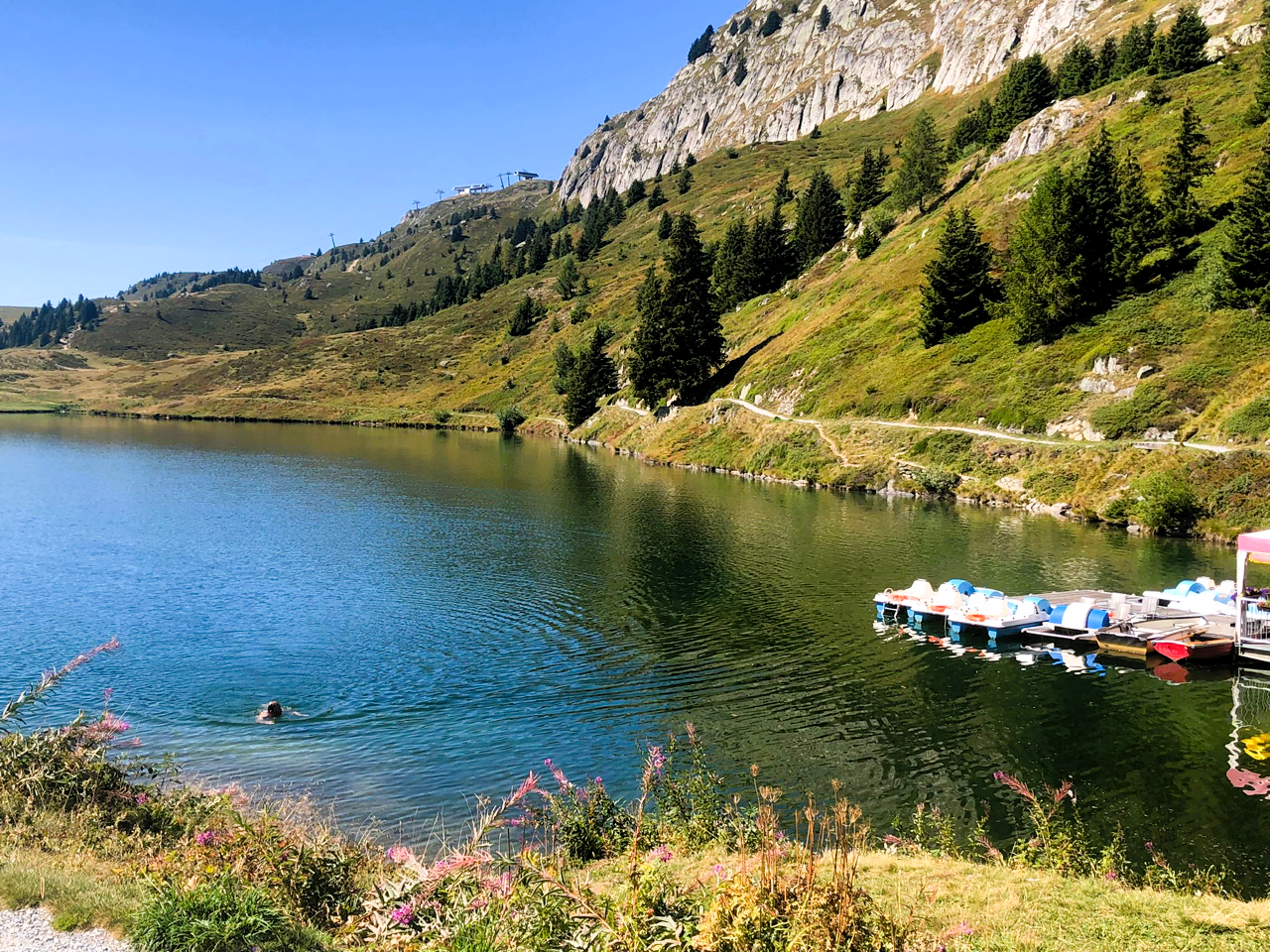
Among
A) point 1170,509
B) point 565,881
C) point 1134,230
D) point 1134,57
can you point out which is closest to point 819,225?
point 1134,57

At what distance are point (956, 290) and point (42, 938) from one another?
4329 inches

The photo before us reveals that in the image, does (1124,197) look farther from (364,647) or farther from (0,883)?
(0,883)

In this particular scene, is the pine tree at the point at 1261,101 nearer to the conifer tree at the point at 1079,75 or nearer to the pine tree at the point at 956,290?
the pine tree at the point at 956,290

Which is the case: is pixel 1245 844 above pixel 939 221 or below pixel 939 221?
below

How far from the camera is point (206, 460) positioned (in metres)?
110

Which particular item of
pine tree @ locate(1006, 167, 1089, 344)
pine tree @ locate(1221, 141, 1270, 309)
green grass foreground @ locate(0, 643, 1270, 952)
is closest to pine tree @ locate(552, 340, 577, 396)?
pine tree @ locate(1006, 167, 1089, 344)

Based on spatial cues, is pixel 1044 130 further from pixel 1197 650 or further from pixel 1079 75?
pixel 1197 650

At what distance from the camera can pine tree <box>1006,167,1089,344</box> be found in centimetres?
8912

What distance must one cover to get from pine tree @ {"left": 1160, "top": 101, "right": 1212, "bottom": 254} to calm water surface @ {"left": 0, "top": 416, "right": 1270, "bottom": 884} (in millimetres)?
48556

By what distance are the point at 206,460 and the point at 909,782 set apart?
111914 mm

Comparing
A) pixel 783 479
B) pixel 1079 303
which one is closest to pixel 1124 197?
pixel 1079 303

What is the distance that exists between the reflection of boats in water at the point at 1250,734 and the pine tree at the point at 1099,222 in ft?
226

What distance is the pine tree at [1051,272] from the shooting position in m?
89.1

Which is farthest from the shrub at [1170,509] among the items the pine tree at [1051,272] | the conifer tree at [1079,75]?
the conifer tree at [1079,75]
